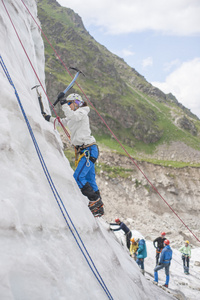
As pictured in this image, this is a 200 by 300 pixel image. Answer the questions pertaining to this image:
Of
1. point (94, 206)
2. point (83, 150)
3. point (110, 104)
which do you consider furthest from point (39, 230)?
point (110, 104)

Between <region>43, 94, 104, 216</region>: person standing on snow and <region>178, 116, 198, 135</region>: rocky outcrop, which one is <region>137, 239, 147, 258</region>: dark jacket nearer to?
<region>43, 94, 104, 216</region>: person standing on snow

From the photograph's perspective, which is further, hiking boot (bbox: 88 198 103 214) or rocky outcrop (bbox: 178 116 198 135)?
rocky outcrop (bbox: 178 116 198 135)

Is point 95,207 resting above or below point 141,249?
above

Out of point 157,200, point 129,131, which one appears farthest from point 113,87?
point 157,200

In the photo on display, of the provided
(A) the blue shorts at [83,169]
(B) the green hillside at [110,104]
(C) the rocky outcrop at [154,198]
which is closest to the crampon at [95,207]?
(A) the blue shorts at [83,169]

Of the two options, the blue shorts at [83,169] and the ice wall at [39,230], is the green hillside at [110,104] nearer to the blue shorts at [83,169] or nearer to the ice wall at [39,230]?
the blue shorts at [83,169]

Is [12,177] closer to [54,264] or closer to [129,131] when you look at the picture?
[54,264]

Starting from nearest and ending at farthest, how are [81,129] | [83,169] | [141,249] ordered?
[83,169], [81,129], [141,249]

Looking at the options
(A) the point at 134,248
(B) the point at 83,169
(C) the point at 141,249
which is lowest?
(A) the point at 134,248

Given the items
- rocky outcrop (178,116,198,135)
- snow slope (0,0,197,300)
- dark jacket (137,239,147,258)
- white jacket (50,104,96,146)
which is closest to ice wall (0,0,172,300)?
snow slope (0,0,197,300)

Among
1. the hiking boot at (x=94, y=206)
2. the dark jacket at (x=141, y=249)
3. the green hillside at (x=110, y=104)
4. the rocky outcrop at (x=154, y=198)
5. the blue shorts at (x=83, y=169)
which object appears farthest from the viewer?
the green hillside at (x=110, y=104)

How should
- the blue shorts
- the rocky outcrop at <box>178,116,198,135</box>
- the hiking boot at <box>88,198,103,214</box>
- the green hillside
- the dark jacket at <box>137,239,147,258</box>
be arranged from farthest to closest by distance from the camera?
the rocky outcrop at <box>178,116,198,135</box> → the green hillside → the dark jacket at <box>137,239,147,258</box> → the hiking boot at <box>88,198,103,214</box> → the blue shorts

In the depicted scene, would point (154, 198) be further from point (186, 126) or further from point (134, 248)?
point (186, 126)

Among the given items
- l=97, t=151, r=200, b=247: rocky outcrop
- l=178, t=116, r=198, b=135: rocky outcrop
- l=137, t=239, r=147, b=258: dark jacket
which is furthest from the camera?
l=178, t=116, r=198, b=135: rocky outcrop
